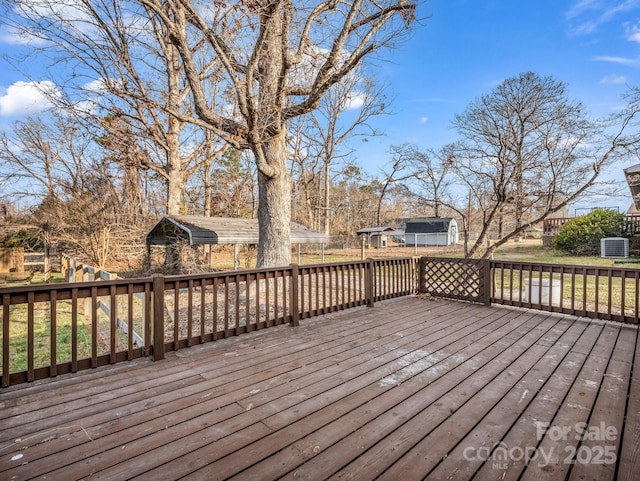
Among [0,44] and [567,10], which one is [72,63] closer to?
[0,44]

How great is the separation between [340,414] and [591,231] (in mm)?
15372

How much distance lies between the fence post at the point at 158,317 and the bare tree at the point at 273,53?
338cm

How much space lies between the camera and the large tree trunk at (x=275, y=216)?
22.7 feet

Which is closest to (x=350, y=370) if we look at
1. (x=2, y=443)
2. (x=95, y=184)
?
(x=2, y=443)

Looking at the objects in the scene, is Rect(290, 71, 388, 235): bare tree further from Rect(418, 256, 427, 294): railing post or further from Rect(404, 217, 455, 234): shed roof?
Rect(418, 256, 427, 294): railing post

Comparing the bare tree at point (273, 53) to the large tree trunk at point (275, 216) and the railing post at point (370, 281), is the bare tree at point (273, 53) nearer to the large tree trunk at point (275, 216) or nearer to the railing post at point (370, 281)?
the large tree trunk at point (275, 216)

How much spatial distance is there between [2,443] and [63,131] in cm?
1637

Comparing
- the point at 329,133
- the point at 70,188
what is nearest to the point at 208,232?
the point at 70,188

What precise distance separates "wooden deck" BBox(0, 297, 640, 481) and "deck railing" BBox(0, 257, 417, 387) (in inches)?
7.5

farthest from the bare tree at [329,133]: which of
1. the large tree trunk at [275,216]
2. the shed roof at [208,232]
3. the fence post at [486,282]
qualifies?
the fence post at [486,282]

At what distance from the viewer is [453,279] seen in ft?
20.2

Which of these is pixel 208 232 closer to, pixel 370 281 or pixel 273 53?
pixel 273 53

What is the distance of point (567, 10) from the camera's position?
7512 mm

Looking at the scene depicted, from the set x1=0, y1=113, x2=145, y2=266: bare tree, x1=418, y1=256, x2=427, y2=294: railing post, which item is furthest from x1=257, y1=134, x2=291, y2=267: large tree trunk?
x1=0, y1=113, x2=145, y2=266: bare tree
